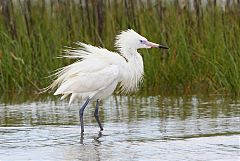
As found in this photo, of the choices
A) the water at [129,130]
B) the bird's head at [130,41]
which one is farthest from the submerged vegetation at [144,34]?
the bird's head at [130,41]

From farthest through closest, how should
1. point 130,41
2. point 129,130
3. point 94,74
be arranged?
point 130,41
point 94,74
point 129,130

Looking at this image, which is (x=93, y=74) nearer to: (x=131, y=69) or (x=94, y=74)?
(x=94, y=74)

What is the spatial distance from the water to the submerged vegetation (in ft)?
1.73

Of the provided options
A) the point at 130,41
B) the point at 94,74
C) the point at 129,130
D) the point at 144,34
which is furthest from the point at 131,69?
the point at 144,34

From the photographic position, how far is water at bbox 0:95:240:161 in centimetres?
712

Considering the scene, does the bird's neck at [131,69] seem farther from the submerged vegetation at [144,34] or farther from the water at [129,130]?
the submerged vegetation at [144,34]

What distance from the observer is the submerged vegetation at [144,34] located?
37.9ft

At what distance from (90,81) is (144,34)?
316 centimetres

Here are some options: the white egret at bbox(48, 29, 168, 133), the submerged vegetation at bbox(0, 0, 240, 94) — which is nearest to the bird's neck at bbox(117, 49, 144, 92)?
the white egret at bbox(48, 29, 168, 133)

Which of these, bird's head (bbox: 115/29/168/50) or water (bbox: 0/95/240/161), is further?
bird's head (bbox: 115/29/168/50)

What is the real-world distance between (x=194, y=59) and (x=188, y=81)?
0.33m

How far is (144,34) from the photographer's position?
11984mm

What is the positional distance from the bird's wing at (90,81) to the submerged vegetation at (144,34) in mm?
2515

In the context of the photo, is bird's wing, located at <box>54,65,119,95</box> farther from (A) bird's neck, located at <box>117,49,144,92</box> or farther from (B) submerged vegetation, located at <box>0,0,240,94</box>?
(B) submerged vegetation, located at <box>0,0,240,94</box>
